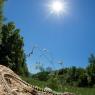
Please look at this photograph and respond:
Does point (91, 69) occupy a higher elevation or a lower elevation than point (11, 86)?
higher

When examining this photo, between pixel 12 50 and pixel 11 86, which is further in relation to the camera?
pixel 12 50

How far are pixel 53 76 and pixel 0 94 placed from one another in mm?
6762

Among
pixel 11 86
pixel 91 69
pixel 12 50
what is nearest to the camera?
pixel 11 86

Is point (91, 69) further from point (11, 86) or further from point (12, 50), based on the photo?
point (11, 86)

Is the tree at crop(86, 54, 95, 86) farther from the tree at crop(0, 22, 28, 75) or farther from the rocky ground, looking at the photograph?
the rocky ground

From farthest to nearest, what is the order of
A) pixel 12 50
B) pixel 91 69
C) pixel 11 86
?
pixel 91 69 < pixel 12 50 < pixel 11 86

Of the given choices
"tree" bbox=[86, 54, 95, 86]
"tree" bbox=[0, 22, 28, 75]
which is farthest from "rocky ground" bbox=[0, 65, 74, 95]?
"tree" bbox=[86, 54, 95, 86]

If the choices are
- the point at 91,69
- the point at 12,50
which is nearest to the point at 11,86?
the point at 12,50

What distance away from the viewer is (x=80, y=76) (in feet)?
221

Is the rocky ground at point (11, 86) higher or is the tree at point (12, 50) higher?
the tree at point (12, 50)

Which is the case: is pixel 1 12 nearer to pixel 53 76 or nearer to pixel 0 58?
pixel 53 76

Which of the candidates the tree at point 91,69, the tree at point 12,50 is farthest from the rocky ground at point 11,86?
the tree at point 91,69

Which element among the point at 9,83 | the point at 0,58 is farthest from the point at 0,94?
the point at 0,58

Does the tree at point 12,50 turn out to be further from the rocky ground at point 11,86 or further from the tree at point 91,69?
the rocky ground at point 11,86
